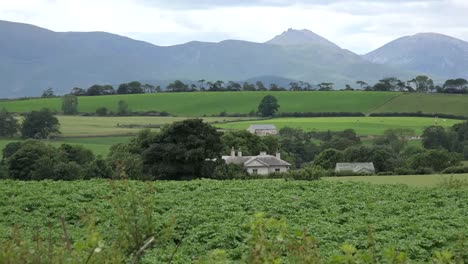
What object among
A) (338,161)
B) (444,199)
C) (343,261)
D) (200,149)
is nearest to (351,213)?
(444,199)

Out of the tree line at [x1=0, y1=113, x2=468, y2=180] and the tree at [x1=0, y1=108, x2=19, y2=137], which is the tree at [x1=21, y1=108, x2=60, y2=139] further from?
the tree at [x1=0, y1=108, x2=19, y2=137]

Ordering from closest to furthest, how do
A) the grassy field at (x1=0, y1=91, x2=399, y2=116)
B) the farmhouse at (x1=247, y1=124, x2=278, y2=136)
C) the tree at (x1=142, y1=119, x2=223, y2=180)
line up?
the tree at (x1=142, y1=119, x2=223, y2=180) → the farmhouse at (x1=247, y1=124, x2=278, y2=136) → the grassy field at (x1=0, y1=91, x2=399, y2=116)

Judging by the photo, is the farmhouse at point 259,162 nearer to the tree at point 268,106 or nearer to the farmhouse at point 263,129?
the farmhouse at point 263,129

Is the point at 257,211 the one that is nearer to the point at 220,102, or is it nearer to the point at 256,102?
the point at 256,102

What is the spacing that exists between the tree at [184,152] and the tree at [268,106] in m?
83.9

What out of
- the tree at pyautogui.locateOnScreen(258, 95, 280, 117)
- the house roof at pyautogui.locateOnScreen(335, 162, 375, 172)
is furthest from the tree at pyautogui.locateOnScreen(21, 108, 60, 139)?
the tree at pyautogui.locateOnScreen(258, 95, 280, 117)

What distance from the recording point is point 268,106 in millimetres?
136750

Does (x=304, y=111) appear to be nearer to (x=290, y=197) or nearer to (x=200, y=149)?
(x=200, y=149)

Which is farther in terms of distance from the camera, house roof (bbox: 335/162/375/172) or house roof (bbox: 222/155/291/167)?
house roof (bbox: 222/155/291/167)

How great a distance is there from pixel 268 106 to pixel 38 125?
170ft

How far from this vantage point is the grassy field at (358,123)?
114 meters

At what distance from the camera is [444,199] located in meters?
24.3

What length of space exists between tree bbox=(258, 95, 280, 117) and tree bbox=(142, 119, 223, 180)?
8392 cm

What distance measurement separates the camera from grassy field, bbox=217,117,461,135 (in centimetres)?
11411
